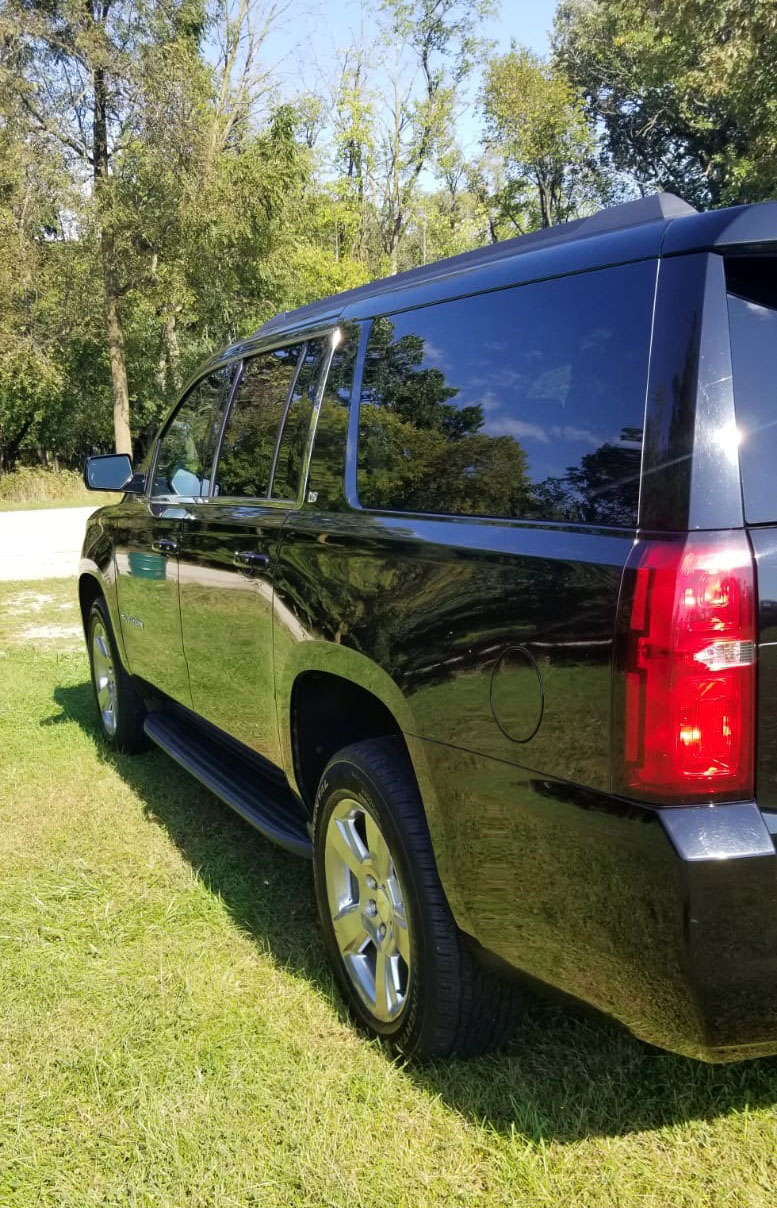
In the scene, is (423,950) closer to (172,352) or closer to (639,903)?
(639,903)

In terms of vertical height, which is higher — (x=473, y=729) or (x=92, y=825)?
(x=473, y=729)

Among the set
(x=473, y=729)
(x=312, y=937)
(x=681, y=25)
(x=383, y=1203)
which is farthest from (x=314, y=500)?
(x=681, y=25)

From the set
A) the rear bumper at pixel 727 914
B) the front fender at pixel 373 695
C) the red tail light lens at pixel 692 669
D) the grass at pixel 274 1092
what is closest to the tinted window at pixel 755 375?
the red tail light lens at pixel 692 669

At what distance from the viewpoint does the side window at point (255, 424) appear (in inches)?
133

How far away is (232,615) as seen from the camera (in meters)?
3.34

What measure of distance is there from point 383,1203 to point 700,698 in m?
1.34

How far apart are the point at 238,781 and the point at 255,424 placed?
133cm

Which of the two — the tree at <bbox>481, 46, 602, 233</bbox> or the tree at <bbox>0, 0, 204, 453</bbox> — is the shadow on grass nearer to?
the tree at <bbox>0, 0, 204, 453</bbox>

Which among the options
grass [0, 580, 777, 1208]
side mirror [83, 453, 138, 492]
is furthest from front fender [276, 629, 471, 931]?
side mirror [83, 453, 138, 492]

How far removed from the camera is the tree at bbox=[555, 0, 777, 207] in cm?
1366

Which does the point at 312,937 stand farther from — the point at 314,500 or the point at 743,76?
the point at 743,76

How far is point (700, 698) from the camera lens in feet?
5.48

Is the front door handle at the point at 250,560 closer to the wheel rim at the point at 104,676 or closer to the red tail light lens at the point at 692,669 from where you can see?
the red tail light lens at the point at 692,669

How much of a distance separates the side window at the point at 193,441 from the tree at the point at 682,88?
11.9 meters
